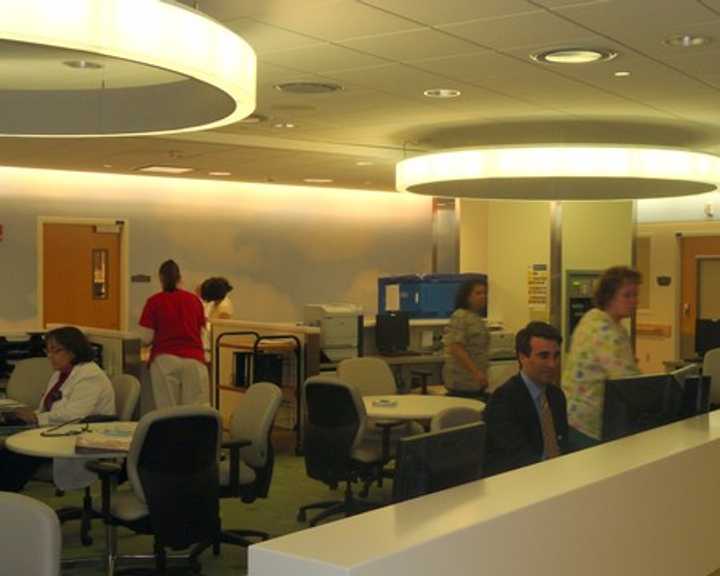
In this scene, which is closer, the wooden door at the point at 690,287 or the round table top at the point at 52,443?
the round table top at the point at 52,443

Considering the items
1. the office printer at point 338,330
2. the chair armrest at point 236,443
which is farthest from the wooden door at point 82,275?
the chair armrest at point 236,443

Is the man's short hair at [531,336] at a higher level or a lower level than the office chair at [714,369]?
higher

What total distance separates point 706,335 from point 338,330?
15.9 feet

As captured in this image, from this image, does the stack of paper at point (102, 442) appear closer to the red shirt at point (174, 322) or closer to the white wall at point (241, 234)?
the red shirt at point (174, 322)

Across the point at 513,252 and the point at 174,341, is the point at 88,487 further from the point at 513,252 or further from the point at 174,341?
the point at 513,252

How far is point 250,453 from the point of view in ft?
18.5

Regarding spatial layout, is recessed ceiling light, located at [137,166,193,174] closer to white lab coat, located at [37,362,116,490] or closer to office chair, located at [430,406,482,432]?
white lab coat, located at [37,362,116,490]

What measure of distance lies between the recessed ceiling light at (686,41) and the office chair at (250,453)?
9.05 feet

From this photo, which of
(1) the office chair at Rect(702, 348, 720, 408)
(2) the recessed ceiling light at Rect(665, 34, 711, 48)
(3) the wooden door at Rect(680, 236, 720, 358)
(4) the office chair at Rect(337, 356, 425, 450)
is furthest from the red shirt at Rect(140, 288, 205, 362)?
(3) the wooden door at Rect(680, 236, 720, 358)

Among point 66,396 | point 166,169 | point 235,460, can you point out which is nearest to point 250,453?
point 235,460

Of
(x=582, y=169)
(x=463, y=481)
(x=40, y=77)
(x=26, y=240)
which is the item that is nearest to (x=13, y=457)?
(x=40, y=77)

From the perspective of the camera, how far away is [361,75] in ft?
19.5

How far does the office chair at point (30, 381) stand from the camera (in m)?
7.05

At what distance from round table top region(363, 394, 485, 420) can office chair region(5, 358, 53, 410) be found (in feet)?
7.39
